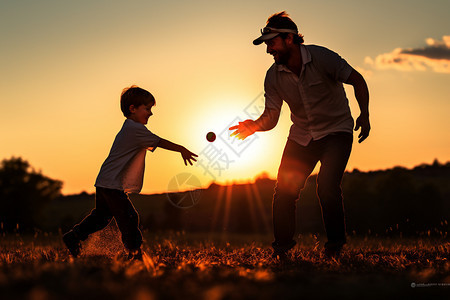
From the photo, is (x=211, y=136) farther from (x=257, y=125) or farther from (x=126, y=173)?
(x=126, y=173)

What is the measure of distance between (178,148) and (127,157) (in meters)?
0.61

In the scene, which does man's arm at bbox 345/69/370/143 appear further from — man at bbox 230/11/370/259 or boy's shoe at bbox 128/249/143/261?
boy's shoe at bbox 128/249/143/261

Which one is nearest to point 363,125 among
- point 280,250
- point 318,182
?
point 318,182

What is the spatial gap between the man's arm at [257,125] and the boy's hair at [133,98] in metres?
1.15

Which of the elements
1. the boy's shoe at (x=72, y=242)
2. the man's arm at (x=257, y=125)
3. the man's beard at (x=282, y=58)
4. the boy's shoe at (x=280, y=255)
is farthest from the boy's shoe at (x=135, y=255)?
the man's beard at (x=282, y=58)

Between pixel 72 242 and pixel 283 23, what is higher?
pixel 283 23

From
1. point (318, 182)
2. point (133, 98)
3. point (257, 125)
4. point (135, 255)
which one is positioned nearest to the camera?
point (135, 255)

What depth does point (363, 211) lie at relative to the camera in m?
42.2

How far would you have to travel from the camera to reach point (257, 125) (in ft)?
20.8

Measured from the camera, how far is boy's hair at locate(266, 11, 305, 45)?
579 centimetres

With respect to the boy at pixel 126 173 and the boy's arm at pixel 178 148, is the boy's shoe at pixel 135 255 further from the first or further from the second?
the boy's arm at pixel 178 148

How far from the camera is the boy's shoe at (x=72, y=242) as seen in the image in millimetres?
6043

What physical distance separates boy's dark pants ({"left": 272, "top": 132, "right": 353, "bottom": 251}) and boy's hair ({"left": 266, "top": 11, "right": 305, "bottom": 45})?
4.04 feet

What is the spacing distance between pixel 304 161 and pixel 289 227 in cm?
84
